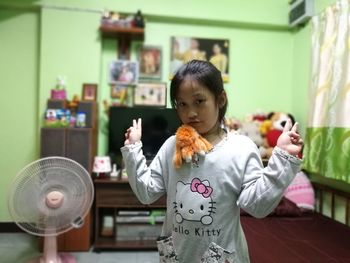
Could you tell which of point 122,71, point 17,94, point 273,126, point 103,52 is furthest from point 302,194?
point 17,94

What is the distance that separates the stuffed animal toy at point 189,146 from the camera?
2.66 feet

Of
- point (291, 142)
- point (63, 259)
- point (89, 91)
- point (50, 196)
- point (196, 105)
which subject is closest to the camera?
point (291, 142)

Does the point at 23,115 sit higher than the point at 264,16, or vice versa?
the point at 264,16

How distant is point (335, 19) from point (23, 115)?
2.66 m

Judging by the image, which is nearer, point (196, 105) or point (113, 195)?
point (196, 105)

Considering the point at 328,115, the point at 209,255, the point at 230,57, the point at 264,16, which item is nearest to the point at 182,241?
the point at 209,255

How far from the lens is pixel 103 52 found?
2.73 metres

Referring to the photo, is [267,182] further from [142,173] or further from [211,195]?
[142,173]

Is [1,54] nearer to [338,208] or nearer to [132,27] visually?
[132,27]

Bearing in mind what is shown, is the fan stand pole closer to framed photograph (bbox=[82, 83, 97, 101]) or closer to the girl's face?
framed photograph (bbox=[82, 83, 97, 101])

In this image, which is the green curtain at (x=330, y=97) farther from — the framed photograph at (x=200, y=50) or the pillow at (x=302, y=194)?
the framed photograph at (x=200, y=50)

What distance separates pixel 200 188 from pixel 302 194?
179cm

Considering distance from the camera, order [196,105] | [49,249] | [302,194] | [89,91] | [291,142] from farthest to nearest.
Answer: [89,91] < [302,194] < [49,249] < [196,105] < [291,142]

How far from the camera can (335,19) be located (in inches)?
83.0
